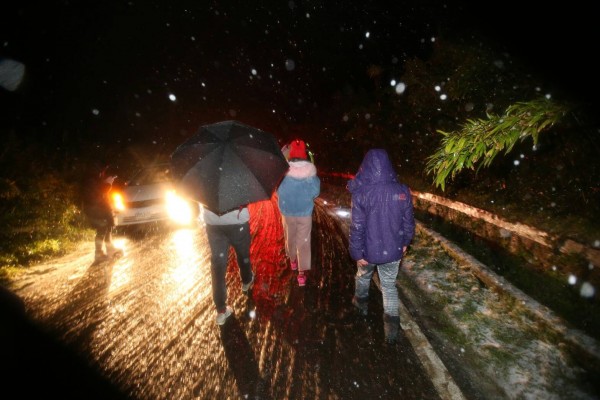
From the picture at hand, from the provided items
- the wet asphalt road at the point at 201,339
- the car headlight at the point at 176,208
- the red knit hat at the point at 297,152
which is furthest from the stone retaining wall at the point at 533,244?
the car headlight at the point at 176,208

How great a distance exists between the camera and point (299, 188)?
16.1 ft

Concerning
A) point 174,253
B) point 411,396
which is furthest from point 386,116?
point 411,396

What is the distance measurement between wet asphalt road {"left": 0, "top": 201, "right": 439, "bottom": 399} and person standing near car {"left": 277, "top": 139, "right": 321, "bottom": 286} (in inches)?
23.1

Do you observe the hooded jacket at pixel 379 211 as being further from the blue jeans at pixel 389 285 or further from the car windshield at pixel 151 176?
the car windshield at pixel 151 176

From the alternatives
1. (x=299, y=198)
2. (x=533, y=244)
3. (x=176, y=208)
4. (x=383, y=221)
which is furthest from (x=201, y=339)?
(x=176, y=208)

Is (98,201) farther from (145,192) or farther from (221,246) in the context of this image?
(221,246)

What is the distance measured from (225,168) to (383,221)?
1.83 meters

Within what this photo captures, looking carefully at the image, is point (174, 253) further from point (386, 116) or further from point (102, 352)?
point (386, 116)

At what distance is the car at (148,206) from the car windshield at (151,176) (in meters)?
0.08

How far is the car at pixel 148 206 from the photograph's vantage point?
8.30 m

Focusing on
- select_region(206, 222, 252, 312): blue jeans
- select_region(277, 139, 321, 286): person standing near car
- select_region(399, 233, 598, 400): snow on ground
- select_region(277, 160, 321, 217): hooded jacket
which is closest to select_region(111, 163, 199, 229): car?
select_region(277, 139, 321, 286): person standing near car

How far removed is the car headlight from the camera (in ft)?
28.2

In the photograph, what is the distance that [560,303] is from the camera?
4.42m

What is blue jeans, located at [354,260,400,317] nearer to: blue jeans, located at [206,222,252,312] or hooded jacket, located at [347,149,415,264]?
hooded jacket, located at [347,149,415,264]
